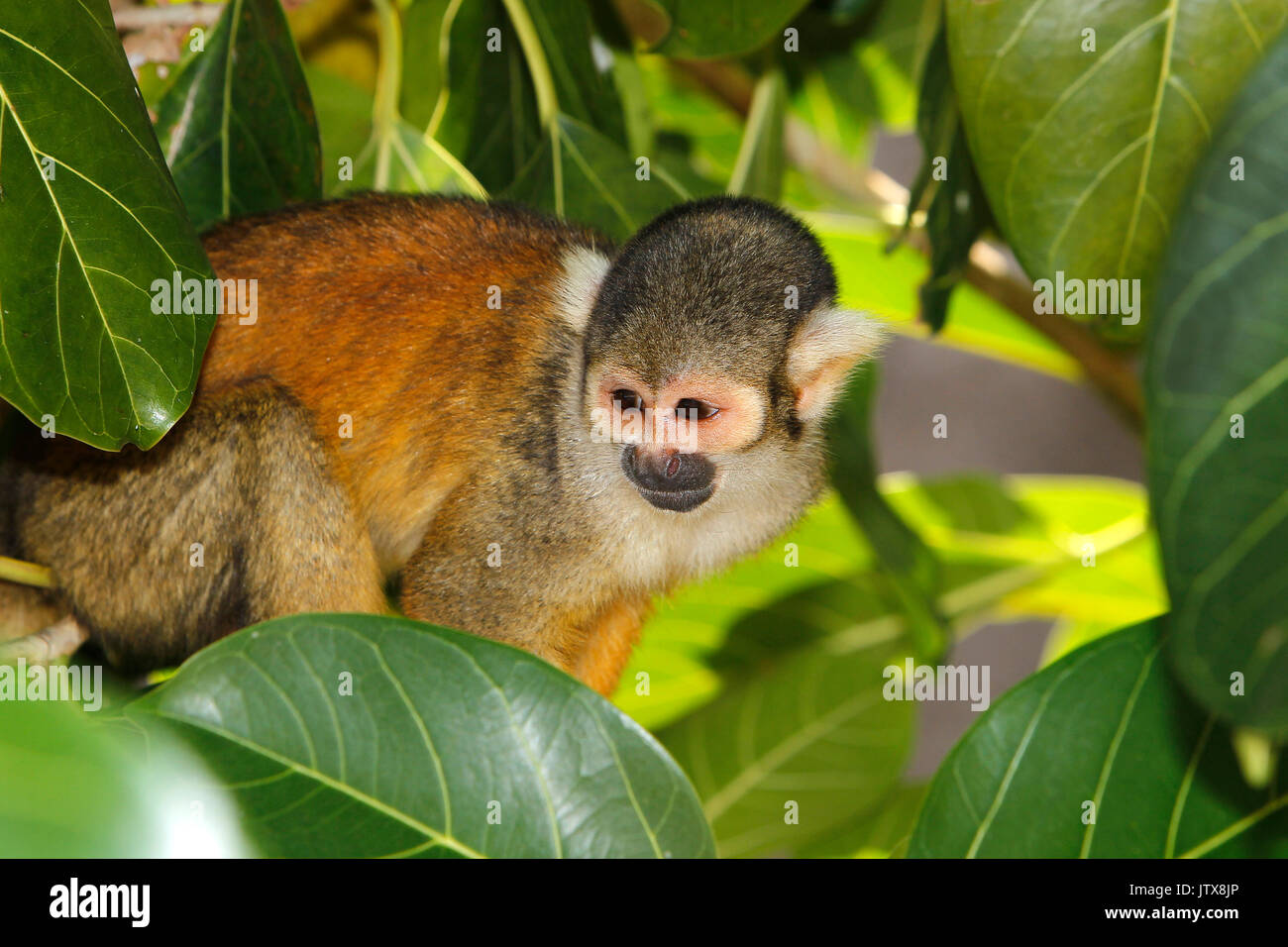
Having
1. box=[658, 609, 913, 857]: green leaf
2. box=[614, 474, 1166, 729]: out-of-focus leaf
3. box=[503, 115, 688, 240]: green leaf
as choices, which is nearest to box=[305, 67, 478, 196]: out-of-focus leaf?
box=[503, 115, 688, 240]: green leaf

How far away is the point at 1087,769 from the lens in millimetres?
1288

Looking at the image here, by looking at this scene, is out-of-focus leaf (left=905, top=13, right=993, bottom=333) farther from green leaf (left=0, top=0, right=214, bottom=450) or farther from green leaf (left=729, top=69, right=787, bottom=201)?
green leaf (left=0, top=0, right=214, bottom=450)

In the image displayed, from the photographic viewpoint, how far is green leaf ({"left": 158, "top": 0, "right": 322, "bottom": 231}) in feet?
5.90

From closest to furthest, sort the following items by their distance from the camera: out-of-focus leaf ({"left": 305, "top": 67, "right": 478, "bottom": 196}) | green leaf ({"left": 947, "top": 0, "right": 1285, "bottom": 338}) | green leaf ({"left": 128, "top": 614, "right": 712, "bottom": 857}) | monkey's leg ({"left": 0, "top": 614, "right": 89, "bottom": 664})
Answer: green leaf ({"left": 128, "top": 614, "right": 712, "bottom": 857}), green leaf ({"left": 947, "top": 0, "right": 1285, "bottom": 338}), monkey's leg ({"left": 0, "top": 614, "right": 89, "bottom": 664}), out-of-focus leaf ({"left": 305, "top": 67, "right": 478, "bottom": 196})

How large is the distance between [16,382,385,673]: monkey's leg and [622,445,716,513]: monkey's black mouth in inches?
20.1

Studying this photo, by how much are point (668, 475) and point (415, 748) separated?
2.58 feet

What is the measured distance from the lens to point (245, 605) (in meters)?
1.86

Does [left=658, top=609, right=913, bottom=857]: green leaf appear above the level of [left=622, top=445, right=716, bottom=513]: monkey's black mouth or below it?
below

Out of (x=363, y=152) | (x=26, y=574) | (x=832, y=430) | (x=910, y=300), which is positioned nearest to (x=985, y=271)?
(x=910, y=300)

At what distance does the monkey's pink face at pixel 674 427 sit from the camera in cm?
184

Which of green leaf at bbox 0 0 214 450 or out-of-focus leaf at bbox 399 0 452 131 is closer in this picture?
green leaf at bbox 0 0 214 450

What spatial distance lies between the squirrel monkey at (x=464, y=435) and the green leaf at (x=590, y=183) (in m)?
0.07

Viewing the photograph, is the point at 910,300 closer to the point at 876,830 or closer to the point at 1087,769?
the point at 876,830

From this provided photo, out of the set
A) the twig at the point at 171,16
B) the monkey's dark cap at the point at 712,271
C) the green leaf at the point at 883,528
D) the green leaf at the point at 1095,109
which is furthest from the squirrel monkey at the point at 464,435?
the green leaf at the point at 1095,109
